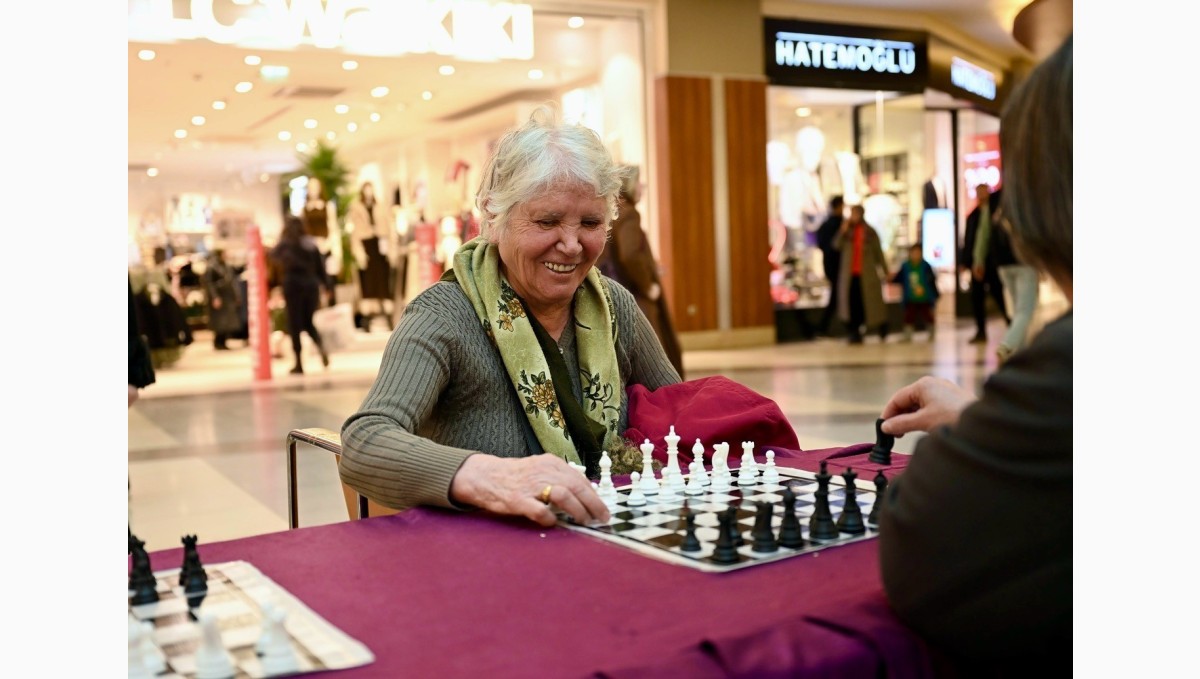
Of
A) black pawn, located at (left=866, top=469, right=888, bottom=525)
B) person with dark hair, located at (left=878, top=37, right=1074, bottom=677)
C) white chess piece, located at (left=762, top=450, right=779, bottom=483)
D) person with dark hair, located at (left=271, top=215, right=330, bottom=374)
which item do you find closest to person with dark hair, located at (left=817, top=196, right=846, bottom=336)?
person with dark hair, located at (left=271, top=215, right=330, bottom=374)

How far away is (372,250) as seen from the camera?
16.8 metres

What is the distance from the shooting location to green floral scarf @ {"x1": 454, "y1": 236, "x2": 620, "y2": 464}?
211cm

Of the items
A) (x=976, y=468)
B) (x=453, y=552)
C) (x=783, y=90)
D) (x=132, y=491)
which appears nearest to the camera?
(x=976, y=468)

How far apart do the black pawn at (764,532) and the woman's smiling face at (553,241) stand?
900mm

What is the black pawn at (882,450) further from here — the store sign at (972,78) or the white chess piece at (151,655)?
the store sign at (972,78)

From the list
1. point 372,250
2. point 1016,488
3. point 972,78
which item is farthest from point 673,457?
point 972,78

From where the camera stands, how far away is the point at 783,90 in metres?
14.2

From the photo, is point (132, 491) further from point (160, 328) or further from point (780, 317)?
point (780, 317)

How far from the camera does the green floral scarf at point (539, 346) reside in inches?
83.0

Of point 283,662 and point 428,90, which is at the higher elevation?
point 428,90
